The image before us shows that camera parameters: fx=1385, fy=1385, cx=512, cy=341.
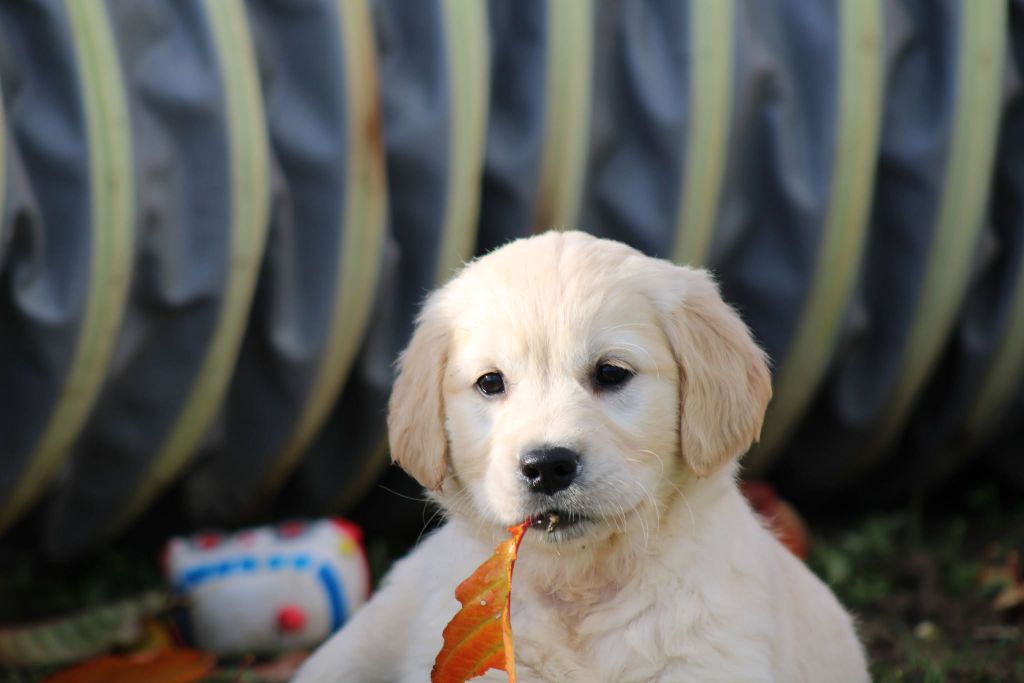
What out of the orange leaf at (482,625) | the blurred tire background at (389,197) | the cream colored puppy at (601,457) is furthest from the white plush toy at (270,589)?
the orange leaf at (482,625)

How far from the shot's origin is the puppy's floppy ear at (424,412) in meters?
2.95

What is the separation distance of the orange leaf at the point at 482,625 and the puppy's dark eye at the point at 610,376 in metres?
0.32

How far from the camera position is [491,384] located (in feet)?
9.48

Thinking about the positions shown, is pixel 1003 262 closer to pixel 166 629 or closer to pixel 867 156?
pixel 867 156

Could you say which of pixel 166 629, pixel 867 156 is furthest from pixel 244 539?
pixel 867 156

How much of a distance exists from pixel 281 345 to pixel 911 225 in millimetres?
2175

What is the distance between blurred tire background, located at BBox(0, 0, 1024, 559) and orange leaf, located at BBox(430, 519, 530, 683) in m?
1.74

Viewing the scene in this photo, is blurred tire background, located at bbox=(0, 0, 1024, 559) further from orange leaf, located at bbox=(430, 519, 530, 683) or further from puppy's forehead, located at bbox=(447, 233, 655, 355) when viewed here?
orange leaf, located at bbox=(430, 519, 530, 683)

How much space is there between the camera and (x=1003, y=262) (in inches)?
194

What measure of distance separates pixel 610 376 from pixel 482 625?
0.56m

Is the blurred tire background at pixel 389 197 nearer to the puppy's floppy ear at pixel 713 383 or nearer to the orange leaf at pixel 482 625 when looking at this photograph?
the puppy's floppy ear at pixel 713 383

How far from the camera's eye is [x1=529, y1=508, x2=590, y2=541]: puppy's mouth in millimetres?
2752

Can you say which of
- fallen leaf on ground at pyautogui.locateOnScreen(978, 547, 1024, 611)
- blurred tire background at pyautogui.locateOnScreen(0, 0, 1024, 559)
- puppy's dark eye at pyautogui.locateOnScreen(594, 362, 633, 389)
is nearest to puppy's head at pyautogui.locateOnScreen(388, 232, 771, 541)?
puppy's dark eye at pyautogui.locateOnScreen(594, 362, 633, 389)

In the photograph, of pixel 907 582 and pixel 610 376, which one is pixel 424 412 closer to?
pixel 610 376
